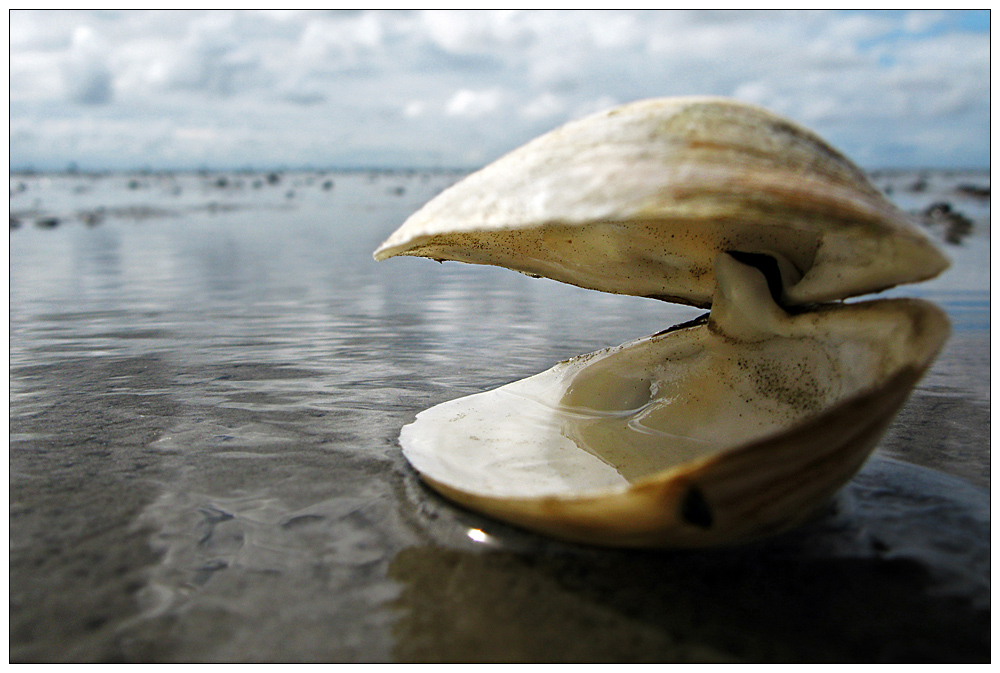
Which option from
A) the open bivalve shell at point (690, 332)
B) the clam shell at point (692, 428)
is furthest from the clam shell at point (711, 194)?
the clam shell at point (692, 428)

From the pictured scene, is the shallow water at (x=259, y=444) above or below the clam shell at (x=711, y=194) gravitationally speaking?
below

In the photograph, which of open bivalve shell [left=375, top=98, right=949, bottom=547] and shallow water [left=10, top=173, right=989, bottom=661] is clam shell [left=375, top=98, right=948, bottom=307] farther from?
shallow water [left=10, top=173, right=989, bottom=661]

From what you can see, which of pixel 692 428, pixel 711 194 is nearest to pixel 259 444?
pixel 692 428

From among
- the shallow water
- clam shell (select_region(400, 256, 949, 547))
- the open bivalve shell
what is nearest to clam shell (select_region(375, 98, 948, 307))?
the open bivalve shell

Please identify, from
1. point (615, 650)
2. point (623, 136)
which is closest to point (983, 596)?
point (615, 650)

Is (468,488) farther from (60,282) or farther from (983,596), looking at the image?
(60,282)

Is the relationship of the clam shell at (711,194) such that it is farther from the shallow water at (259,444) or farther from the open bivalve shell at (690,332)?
the shallow water at (259,444)
